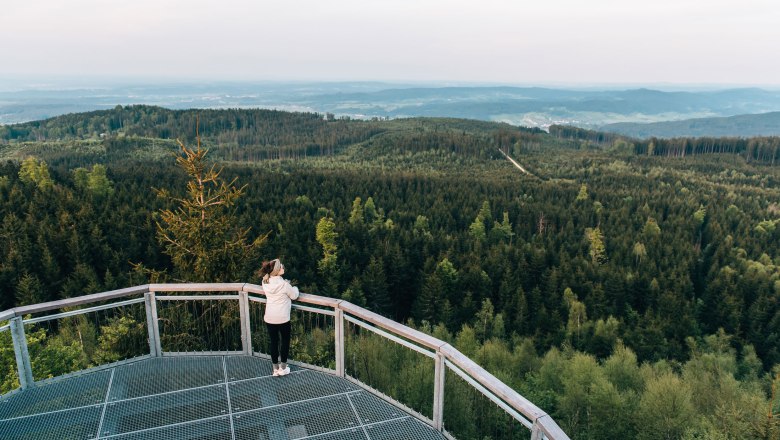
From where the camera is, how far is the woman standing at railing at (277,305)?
27.1ft

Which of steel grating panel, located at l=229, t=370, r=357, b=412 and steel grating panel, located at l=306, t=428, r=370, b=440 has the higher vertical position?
steel grating panel, located at l=306, t=428, r=370, b=440

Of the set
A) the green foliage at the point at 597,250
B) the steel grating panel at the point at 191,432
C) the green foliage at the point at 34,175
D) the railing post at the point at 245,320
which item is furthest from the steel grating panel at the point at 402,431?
the green foliage at the point at 34,175

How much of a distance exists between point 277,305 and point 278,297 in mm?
163

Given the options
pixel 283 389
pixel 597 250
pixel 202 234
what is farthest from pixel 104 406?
pixel 597 250

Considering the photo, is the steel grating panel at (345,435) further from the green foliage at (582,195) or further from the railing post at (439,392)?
the green foliage at (582,195)

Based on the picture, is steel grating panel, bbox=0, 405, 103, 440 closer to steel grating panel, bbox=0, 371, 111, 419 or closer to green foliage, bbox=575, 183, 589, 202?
steel grating panel, bbox=0, 371, 111, 419

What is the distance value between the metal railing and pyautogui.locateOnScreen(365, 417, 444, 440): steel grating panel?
0.50ft

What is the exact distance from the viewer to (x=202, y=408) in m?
7.60

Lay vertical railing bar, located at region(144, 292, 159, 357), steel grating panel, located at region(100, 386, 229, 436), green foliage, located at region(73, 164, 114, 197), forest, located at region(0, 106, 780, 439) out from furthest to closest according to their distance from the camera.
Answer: green foliage, located at region(73, 164, 114, 197) → forest, located at region(0, 106, 780, 439) → vertical railing bar, located at region(144, 292, 159, 357) → steel grating panel, located at region(100, 386, 229, 436)

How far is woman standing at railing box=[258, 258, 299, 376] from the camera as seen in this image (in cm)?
825

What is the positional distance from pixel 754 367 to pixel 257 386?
5495 cm

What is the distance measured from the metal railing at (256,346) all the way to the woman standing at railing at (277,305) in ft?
0.93

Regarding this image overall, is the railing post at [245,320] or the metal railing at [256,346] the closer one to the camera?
the metal railing at [256,346]

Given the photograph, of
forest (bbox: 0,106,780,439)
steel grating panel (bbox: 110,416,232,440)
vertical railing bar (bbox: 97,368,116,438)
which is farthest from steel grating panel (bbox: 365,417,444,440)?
forest (bbox: 0,106,780,439)
